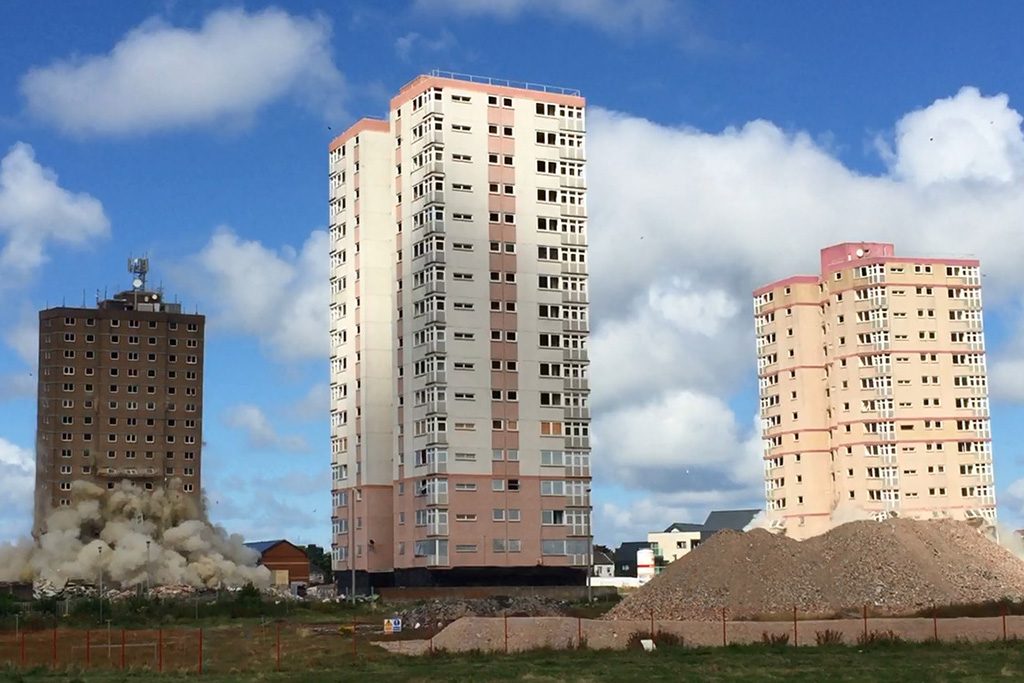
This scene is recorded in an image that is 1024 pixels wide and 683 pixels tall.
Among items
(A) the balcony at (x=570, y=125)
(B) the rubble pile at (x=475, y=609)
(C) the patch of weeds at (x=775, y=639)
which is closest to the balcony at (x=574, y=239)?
(A) the balcony at (x=570, y=125)

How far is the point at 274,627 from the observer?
94062 mm

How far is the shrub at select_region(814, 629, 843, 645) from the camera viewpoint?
67688 mm

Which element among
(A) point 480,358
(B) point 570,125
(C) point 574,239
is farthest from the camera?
(B) point 570,125

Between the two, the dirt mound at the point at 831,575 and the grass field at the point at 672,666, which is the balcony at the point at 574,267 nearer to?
the dirt mound at the point at 831,575

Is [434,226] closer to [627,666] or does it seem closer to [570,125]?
[570,125]

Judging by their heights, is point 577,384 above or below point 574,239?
below

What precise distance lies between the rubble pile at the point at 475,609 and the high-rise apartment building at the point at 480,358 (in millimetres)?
12983

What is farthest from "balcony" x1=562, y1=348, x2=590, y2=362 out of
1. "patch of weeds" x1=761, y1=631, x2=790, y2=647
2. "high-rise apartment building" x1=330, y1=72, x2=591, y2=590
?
"patch of weeds" x1=761, y1=631, x2=790, y2=647

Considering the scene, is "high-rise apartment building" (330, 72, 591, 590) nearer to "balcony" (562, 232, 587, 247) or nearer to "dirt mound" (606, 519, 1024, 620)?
"balcony" (562, 232, 587, 247)

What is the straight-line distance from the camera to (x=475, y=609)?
107938 millimetres

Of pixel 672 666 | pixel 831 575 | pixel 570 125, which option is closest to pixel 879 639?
pixel 672 666

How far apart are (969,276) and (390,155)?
77285mm

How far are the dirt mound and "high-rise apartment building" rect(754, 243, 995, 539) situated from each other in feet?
220

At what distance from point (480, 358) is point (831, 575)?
5422 centimetres
